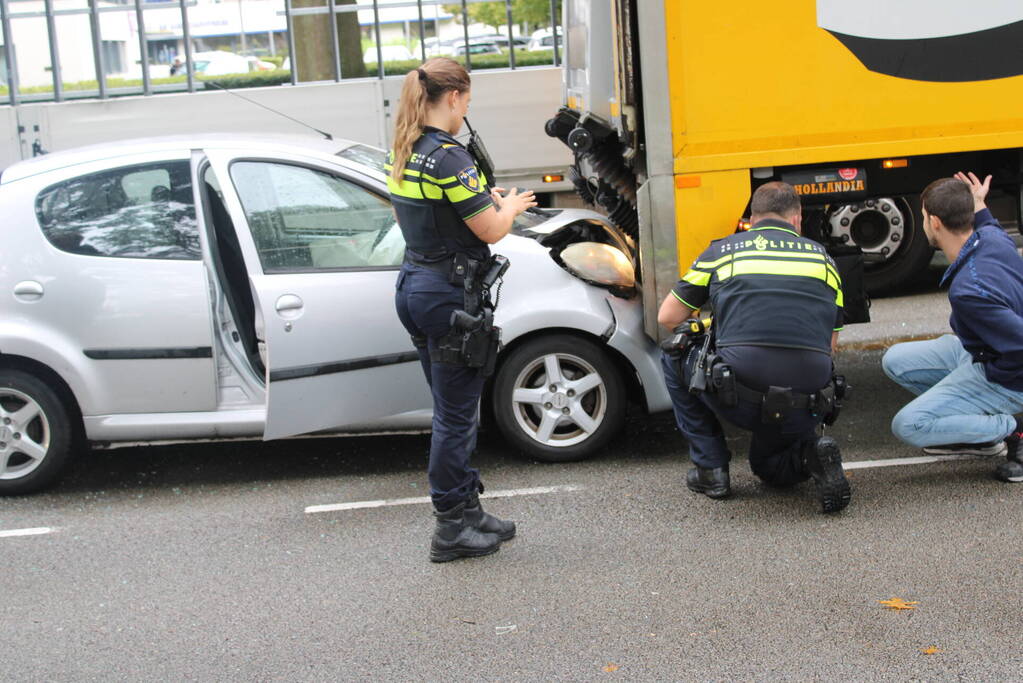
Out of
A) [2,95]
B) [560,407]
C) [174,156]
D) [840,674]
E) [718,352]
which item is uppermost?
[2,95]

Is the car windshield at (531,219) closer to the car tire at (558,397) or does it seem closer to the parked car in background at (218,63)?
the car tire at (558,397)

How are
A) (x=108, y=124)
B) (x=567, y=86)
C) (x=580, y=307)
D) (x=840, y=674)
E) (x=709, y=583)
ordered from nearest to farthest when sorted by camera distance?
1. (x=840, y=674)
2. (x=709, y=583)
3. (x=580, y=307)
4. (x=567, y=86)
5. (x=108, y=124)

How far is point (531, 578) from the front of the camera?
438 centimetres

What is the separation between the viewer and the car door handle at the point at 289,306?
17.0 ft

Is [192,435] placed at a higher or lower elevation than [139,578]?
higher

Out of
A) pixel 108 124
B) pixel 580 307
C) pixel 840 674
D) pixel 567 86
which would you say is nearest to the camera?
pixel 840 674

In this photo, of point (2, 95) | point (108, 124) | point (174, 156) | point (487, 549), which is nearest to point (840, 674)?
point (487, 549)

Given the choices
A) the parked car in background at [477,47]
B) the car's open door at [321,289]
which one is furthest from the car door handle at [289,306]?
the parked car in background at [477,47]

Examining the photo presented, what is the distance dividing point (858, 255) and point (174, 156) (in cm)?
321

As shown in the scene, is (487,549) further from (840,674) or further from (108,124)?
(108,124)

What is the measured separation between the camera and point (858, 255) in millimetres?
5641

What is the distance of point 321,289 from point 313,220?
0.36 m

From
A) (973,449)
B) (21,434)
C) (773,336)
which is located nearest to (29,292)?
(21,434)

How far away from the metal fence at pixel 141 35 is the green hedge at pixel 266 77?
0.09 feet
